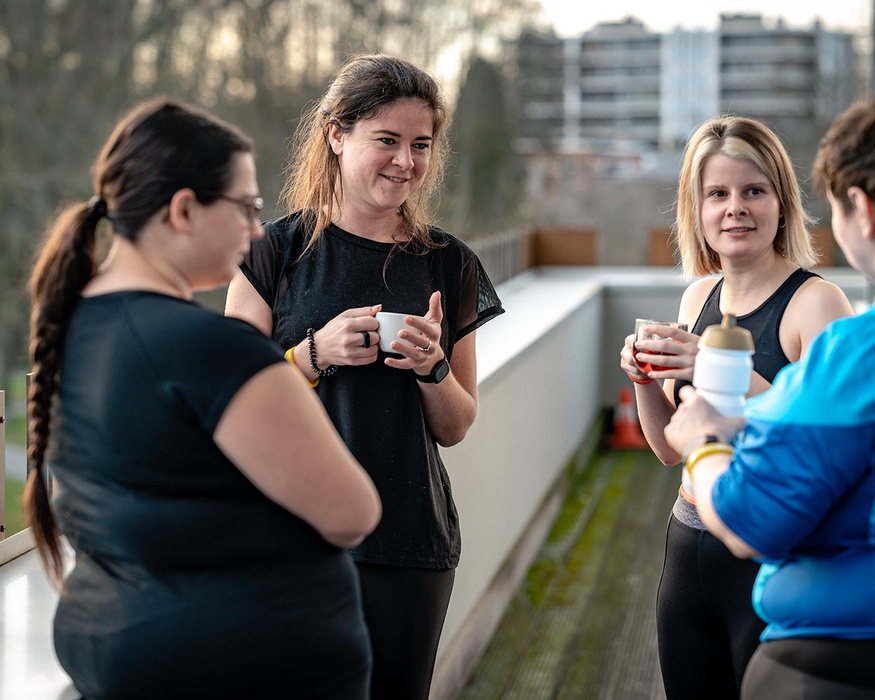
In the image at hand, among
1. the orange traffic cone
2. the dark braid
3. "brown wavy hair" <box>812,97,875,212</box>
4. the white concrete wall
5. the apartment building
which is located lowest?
the orange traffic cone

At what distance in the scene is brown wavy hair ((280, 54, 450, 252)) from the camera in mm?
1762

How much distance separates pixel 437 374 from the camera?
172cm

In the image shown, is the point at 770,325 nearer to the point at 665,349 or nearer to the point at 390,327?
the point at 665,349

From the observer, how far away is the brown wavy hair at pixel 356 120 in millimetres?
1762

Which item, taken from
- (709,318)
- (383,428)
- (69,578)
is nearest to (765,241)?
(709,318)

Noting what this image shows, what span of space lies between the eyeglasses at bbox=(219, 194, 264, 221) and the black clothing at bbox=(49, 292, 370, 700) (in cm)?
14

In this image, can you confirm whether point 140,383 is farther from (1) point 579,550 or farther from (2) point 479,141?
(2) point 479,141

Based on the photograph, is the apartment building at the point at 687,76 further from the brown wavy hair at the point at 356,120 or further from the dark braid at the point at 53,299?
the dark braid at the point at 53,299

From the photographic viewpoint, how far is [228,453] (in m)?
1.10

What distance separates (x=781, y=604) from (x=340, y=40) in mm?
12637

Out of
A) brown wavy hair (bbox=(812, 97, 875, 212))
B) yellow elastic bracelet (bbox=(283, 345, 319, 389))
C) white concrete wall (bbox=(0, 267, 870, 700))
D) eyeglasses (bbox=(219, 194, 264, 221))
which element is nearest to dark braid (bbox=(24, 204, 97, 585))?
eyeglasses (bbox=(219, 194, 264, 221))

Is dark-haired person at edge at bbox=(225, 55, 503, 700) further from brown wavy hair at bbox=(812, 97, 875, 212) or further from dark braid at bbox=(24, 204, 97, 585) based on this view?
brown wavy hair at bbox=(812, 97, 875, 212)

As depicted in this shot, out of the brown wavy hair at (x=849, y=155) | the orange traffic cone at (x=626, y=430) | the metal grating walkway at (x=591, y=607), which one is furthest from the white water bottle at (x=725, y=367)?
the orange traffic cone at (x=626, y=430)

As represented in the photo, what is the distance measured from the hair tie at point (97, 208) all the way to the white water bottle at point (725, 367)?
2.38ft
